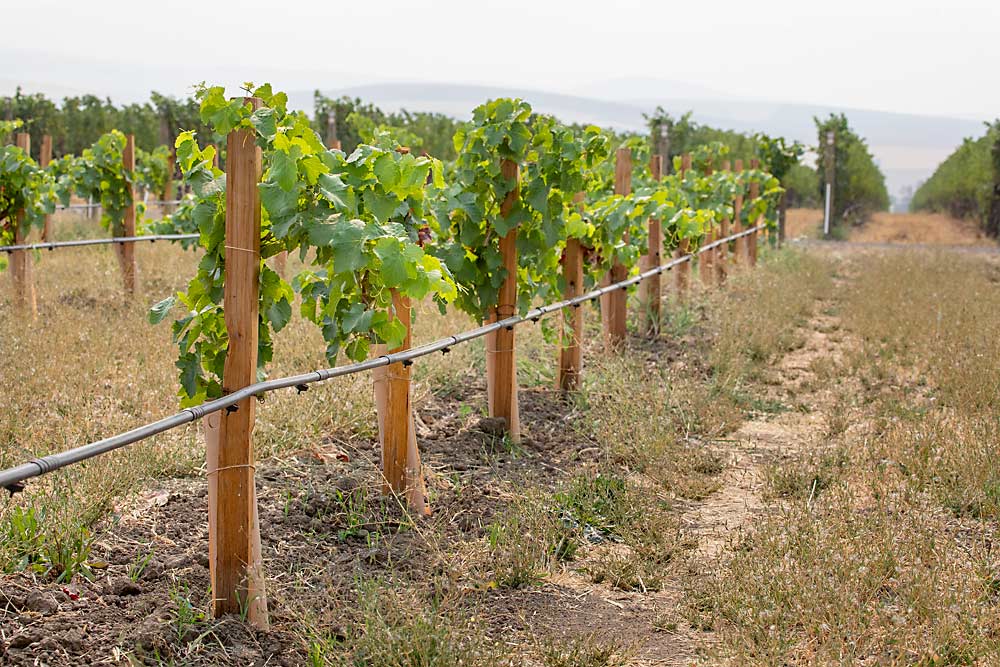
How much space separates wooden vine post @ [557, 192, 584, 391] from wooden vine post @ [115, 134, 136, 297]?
467cm

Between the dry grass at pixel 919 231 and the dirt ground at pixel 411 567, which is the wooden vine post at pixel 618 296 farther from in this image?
the dry grass at pixel 919 231

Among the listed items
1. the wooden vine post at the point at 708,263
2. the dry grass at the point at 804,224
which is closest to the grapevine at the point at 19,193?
the wooden vine post at the point at 708,263

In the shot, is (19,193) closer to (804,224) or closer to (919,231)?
(804,224)

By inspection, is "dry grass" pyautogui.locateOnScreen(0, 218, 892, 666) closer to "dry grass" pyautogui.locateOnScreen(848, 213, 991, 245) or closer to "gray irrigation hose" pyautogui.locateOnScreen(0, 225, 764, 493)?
"gray irrigation hose" pyautogui.locateOnScreen(0, 225, 764, 493)

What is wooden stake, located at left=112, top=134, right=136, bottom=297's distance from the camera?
375 inches

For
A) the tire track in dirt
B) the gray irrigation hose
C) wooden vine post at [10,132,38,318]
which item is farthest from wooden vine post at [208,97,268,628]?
wooden vine post at [10,132,38,318]

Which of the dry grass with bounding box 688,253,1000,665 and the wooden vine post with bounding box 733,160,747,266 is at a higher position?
the wooden vine post with bounding box 733,160,747,266

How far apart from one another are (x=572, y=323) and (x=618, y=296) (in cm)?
118

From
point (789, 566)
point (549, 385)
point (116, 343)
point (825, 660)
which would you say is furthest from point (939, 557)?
point (116, 343)

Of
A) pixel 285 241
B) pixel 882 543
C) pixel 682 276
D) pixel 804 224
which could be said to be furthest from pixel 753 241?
pixel 804 224

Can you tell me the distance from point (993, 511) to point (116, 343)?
5.41 meters

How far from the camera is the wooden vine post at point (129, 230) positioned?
31.3 feet

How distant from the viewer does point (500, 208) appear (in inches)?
213

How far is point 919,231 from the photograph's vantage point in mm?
28406
